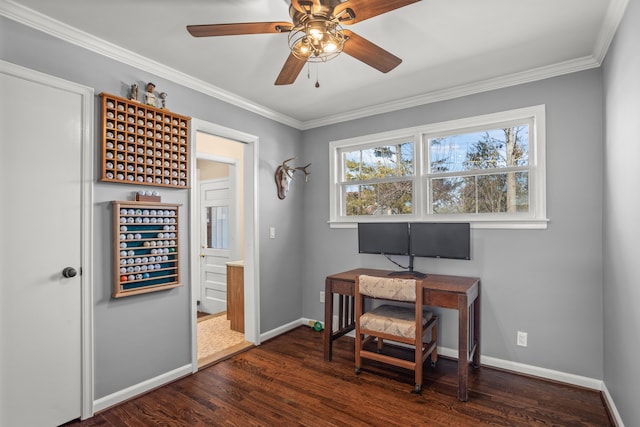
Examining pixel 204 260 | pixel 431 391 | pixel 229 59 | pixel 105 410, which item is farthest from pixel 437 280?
pixel 204 260

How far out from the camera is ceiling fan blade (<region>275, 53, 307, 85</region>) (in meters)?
1.98

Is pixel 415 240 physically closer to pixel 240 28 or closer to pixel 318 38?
pixel 318 38

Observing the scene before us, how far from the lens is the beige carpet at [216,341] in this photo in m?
3.23

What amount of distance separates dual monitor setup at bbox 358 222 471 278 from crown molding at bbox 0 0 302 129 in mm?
1768

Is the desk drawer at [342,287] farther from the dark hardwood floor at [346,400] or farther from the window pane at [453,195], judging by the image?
the window pane at [453,195]

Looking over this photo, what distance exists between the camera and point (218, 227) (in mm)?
4898

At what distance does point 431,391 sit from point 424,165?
198 centimetres

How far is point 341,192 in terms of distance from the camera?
3.97m

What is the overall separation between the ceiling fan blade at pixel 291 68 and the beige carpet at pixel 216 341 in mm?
2453

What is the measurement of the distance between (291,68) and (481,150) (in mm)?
1951

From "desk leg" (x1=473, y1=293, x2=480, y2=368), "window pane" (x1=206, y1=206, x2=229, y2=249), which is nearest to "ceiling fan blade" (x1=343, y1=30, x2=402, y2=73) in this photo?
"desk leg" (x1=473, y1=293, x2=480, y2=368)

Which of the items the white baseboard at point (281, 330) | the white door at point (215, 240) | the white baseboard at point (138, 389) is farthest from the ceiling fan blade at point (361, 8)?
the white door at point (215, 240)

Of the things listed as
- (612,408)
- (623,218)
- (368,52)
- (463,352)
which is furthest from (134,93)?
(612,408)

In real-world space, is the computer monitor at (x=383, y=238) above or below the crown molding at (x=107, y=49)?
below
